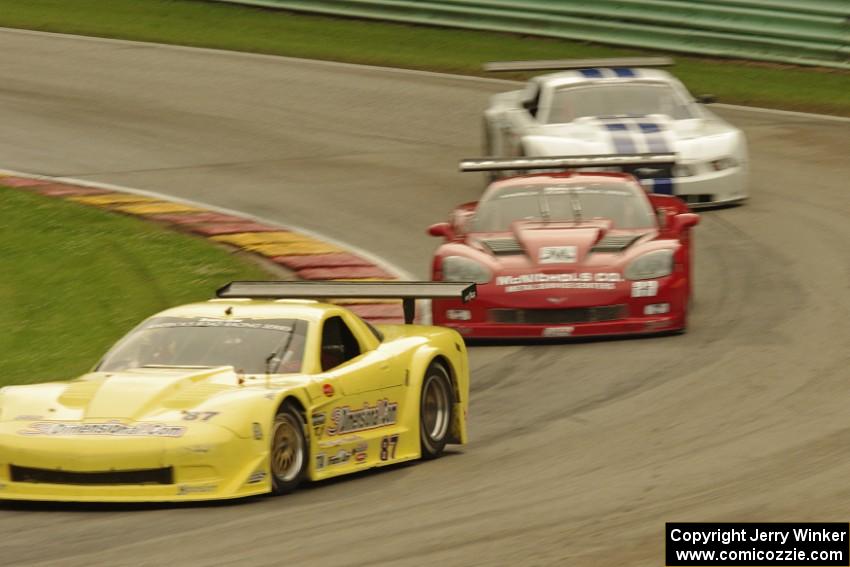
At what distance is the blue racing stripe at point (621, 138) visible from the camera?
17.4 meters

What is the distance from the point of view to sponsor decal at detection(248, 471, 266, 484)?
28.2 ft

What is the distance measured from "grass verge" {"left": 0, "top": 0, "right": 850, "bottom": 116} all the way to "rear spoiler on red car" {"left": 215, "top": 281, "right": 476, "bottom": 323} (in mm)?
12822

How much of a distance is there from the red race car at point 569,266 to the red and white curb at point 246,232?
78cm

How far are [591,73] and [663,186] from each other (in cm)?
202

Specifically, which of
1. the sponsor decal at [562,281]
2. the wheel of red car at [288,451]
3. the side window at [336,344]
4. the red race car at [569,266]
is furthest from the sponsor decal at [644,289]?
the wheel of red car at [288,451]

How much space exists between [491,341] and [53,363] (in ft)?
10.2

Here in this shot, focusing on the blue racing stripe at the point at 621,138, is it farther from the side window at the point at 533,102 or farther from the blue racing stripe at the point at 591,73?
the side window at the point at 533,102

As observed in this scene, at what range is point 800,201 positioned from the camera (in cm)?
1853

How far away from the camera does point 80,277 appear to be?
1516cm

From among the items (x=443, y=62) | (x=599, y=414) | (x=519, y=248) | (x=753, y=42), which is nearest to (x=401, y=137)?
(x=443, y=62)

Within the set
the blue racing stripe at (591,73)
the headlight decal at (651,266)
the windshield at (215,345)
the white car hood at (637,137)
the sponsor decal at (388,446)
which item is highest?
the blue racing stripe at (591,73)

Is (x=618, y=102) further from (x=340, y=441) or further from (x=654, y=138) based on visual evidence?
(x=340, y=441)

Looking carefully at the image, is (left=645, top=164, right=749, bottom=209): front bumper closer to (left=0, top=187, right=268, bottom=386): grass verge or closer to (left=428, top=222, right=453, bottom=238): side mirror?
(left=428, top=222, right=453, bottom=238): side mirror

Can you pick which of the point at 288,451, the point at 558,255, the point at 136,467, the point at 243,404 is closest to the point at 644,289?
the point at 558,255
